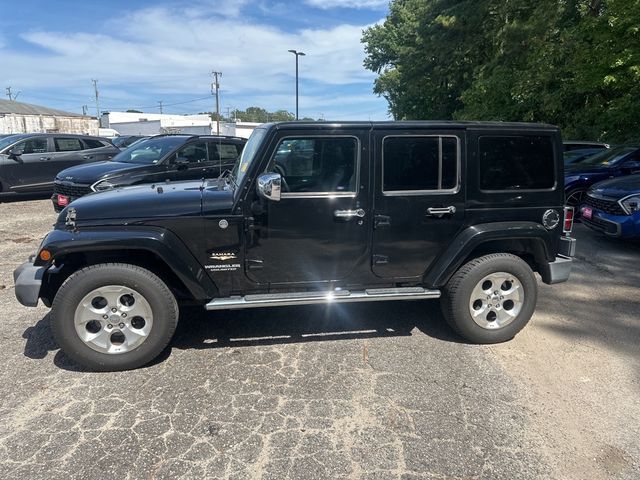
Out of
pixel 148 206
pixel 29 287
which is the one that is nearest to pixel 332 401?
pixel 148 206

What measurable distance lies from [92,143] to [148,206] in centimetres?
1078

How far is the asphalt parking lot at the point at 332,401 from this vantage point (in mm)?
2473

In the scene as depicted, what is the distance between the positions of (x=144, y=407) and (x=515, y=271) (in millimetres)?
2970

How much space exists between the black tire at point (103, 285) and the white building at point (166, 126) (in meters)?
53.5

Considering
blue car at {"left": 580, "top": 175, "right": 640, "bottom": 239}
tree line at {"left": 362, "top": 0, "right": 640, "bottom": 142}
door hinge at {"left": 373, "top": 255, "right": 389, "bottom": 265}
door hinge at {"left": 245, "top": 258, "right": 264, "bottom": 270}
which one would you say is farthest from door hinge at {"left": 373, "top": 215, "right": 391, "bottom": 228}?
tree line at {"left": 362, "top": 0, "right": 640, "bottom": 142}

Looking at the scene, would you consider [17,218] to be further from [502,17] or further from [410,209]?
[502,17]

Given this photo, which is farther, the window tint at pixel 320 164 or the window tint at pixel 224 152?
the window tint at pixel 224 152

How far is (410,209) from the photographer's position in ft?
11.9

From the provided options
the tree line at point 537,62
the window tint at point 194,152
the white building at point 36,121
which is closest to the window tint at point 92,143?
the window tint at point 194,152

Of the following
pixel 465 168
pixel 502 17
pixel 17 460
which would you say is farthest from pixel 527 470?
pixel 502 17

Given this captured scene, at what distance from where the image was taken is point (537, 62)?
55.2 feet

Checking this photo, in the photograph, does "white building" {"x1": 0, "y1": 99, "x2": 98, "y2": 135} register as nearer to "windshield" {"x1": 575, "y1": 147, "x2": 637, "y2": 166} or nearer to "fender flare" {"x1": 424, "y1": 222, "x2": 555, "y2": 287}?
"windshield" {"x1": 575, "y1": 147, "x2": 637, "y2": 166}

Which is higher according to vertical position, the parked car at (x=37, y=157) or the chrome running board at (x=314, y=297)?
the parked car at (x=37, y=157)

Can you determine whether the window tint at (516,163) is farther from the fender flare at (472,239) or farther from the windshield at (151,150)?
the windshield at (151,150)
